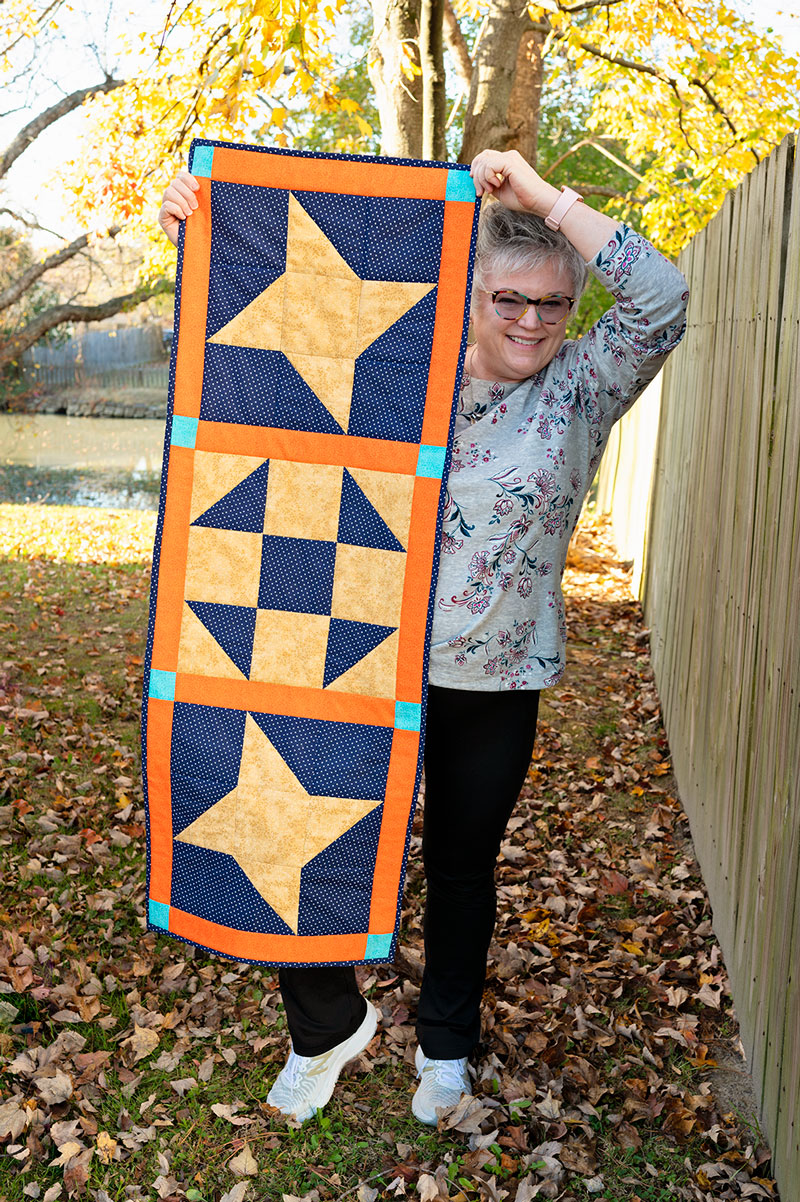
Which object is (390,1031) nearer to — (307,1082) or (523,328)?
(307,1082)

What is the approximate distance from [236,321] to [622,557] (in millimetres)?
7370

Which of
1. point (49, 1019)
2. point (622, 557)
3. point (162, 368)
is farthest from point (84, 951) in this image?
point (162, 368)

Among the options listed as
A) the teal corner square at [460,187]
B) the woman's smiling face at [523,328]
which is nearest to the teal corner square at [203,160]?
the teal corner square at [460,187]

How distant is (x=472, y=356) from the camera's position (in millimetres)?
2480

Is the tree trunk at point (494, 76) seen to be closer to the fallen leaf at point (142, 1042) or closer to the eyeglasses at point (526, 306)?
the eyeglasses at point (526, 306)

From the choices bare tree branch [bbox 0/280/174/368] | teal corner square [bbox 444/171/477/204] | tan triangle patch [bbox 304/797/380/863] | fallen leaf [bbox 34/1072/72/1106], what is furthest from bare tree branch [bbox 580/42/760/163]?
fallen leaf [bbox 34/1072/72/1106]

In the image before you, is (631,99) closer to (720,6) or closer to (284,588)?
(720,6)

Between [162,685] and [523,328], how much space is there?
119 centimetres

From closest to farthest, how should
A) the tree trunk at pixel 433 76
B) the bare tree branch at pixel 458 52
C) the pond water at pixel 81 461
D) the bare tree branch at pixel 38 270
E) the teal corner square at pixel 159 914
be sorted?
the teal corner square at pixel 159 914 → the tree trunk at pixel 433 76 → the bare tree branch at pixel 458 52 → the bare tree branch at pixel 38 270 → the pond water at pixel 81 461

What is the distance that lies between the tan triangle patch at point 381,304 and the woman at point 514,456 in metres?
0.15

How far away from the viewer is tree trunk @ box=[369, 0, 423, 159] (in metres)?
5.84

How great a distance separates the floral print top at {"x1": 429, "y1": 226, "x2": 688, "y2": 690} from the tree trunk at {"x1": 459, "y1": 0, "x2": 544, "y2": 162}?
4033 millimetres

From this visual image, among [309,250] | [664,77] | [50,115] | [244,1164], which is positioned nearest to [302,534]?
[309,250]

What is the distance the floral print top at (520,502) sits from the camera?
90.6 inches
